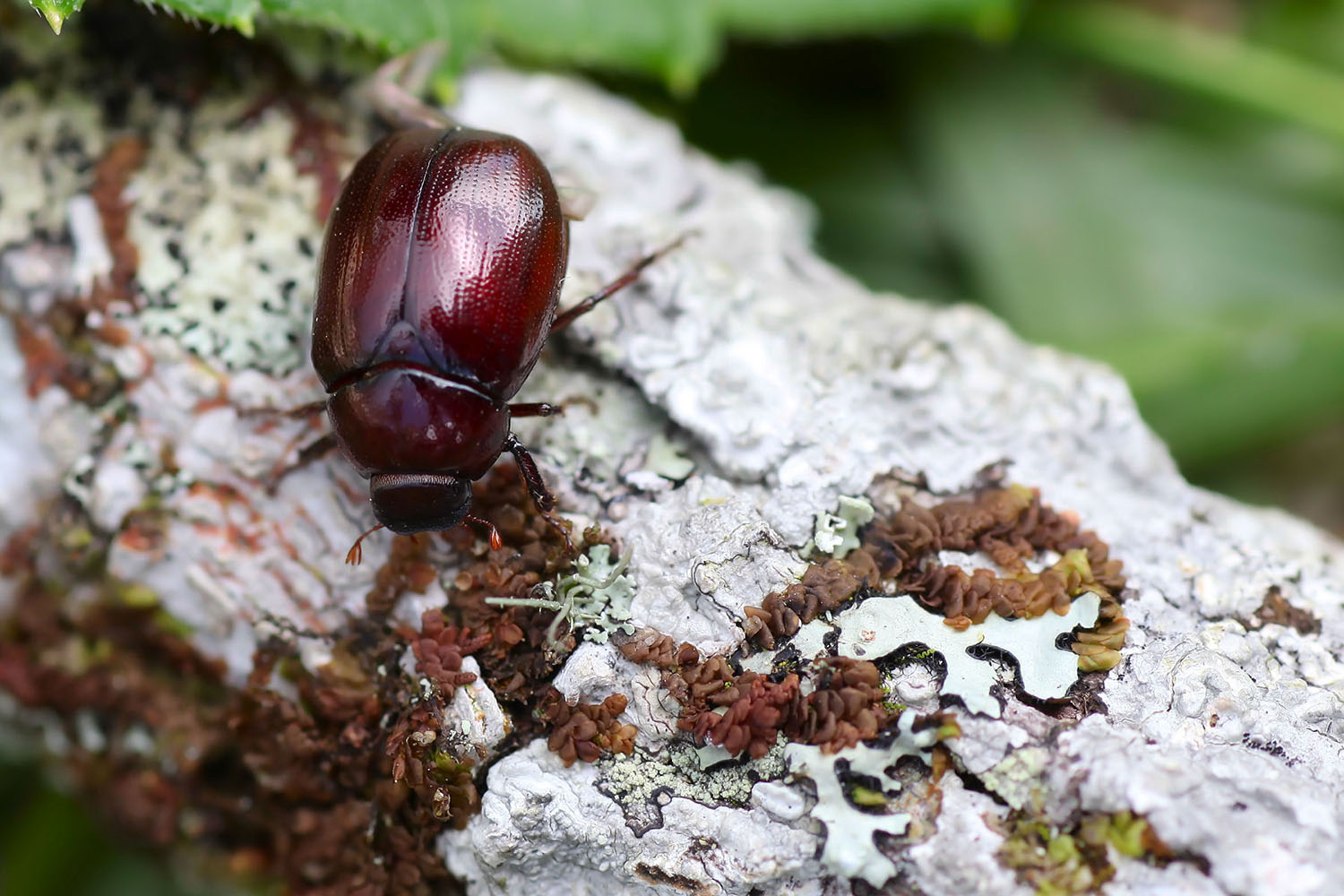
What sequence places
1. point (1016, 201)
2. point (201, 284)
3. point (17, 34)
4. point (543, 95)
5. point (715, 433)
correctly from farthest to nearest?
point (1016, 201) → point (543, 95) → point (17, 34) → point (201, 284) → point (715, 433)

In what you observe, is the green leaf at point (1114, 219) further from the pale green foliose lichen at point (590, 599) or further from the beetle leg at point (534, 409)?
the pale green foliose lichen at point (590, 599)

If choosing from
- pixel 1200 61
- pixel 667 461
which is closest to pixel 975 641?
pixel 667 461

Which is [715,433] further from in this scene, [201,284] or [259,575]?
[201,284]

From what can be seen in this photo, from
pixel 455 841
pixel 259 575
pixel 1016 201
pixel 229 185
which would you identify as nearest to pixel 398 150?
pixel 229 185

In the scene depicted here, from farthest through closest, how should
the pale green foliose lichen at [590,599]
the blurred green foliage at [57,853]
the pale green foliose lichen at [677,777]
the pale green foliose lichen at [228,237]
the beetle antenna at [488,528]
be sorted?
the blurred green foliage at [57,853]
the pale green foliose lichen at [228,237]
the beetle antenna at [488,528]
the pale green foliose lichen at [590,599]
the pale green foliose lichen at [677,777]

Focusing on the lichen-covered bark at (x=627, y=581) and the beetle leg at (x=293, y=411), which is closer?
the lichen-covered bark at (x=627, y=581)

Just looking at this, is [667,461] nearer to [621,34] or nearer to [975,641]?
[975,641]

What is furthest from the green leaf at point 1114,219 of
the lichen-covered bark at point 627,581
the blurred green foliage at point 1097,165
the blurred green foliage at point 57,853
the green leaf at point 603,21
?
the blurred green foliage at point 57,853
